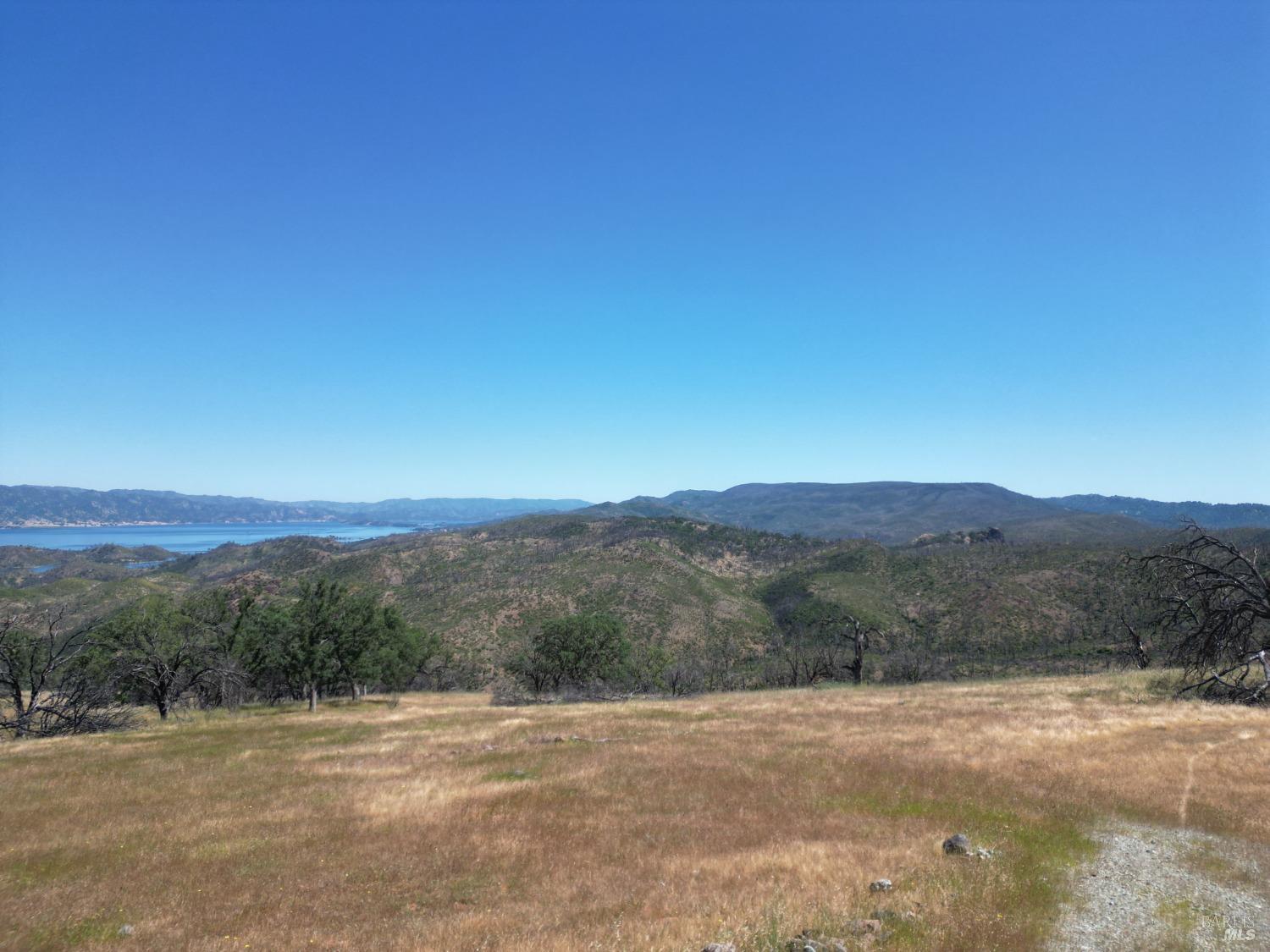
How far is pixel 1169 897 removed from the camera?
9.66m

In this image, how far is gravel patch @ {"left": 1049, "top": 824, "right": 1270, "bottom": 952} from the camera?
8.46m

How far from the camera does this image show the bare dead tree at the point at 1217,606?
26.1 metres

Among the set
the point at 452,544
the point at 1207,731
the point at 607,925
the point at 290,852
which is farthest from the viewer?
the point at 452,544

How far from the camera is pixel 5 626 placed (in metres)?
35.1

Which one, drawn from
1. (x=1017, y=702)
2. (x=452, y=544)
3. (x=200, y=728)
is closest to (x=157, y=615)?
(x=200, y=728)

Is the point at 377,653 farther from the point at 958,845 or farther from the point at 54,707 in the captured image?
the point at 958,845

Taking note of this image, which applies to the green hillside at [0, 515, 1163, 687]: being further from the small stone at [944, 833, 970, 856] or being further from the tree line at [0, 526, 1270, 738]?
the small stone at [944, 833, 970, 856]

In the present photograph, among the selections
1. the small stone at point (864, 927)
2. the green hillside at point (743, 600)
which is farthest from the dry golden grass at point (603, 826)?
the green hillside at point (743, 600)

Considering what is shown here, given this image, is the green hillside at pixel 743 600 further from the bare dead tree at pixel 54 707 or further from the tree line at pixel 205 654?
the bare dead tree at pixel 54 707

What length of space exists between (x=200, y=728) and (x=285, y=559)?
187 metres

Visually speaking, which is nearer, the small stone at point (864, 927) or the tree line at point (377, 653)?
the small stone at point (864, 927)

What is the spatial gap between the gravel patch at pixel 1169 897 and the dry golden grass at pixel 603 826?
0.52 meters

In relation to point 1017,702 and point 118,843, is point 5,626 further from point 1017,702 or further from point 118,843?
point 1017,702

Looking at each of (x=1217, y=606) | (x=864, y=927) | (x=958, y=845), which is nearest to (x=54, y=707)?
(x=864, y=927)
